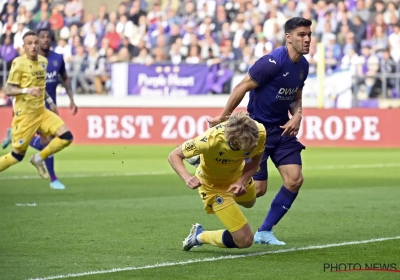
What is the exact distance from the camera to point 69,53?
3091 centimetres

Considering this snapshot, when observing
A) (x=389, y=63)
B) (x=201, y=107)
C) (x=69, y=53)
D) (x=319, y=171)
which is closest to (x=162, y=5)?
Answer: (x=69, y=53)

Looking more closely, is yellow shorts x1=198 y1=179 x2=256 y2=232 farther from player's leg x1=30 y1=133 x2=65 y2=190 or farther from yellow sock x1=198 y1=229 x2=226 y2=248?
player's leg x1=30 y1=133 x2=65 y2=190

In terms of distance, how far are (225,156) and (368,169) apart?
11.7 m

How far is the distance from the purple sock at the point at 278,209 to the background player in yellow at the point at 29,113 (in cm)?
582

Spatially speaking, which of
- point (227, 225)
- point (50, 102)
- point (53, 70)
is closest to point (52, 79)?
point (53, 70)

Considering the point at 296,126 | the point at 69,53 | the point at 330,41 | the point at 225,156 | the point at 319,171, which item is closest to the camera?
the point at 225,156

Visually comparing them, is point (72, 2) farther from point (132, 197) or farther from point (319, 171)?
point (132, 197)

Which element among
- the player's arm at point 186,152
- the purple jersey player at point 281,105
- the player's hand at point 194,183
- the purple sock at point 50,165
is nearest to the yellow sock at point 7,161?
the purple sock at point 50,165

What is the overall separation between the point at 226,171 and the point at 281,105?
143 cm

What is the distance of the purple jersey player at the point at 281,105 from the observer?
31.8ft

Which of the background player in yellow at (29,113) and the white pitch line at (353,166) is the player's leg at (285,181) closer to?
the background player in yellow at (29,113)

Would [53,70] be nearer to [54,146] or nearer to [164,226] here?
[54,146]

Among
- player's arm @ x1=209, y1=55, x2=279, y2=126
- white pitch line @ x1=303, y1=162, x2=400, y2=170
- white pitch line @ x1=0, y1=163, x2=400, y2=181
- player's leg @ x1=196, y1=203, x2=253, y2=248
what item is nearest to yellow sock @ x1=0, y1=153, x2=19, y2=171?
white pitch line @ x1=0, y1=163, x2=400, y2=181

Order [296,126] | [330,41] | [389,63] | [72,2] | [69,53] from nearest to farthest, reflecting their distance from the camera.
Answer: [296,126], [389,63], [330,41], [69,53], [72,2]
